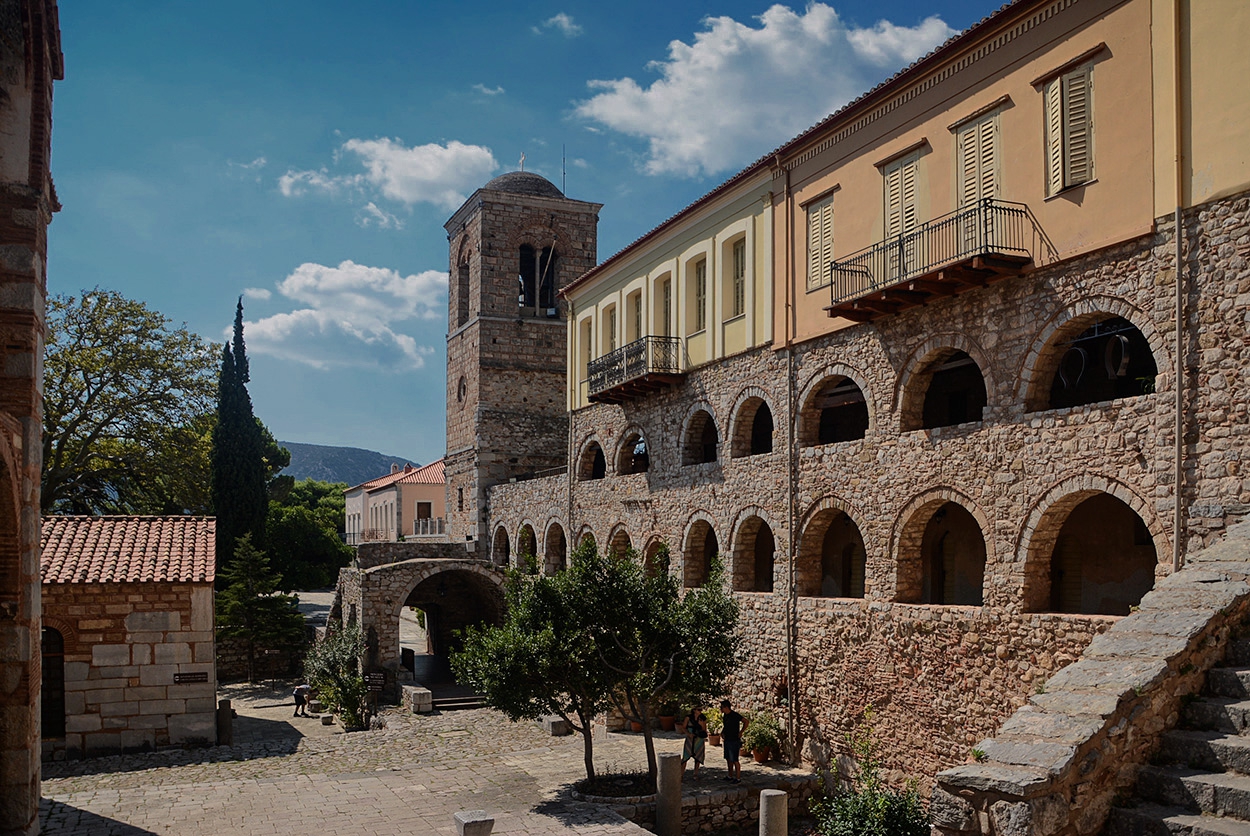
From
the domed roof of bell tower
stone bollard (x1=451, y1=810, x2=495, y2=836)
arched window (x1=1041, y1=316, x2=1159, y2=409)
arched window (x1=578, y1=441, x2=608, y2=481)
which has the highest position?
the domed roof of bell tower

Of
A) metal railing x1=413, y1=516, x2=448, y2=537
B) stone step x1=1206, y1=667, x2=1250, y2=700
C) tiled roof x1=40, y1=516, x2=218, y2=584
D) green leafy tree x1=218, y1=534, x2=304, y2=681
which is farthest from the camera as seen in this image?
metal railing x1=413, y1=516, x2=448, y2=537

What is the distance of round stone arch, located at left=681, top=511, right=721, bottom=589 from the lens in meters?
20.8

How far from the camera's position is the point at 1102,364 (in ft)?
47.6

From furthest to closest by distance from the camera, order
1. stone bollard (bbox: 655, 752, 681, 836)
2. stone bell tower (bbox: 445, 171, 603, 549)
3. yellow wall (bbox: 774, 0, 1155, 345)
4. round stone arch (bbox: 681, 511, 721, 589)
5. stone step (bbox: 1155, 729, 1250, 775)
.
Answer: stone bell tower (bbox: 445, 171, 603, 549) < round stone arch (bbox: 681, 511, 721, 589) < stone bollard (bbox: 655, 752, 681, 836) < yellow wall (bbox: 774, 0, 1155, 345) < stone step (bbox: 1155, 729, 1250, 775)

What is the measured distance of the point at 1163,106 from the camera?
11156 mm

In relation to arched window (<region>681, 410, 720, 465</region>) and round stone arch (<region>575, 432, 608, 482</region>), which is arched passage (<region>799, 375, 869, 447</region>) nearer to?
arched window (<region>681, 410, 720, 465</region>)

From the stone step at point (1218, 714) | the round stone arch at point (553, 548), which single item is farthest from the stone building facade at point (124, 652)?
the stone step at point (1218, 714)

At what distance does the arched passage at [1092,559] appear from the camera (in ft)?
41.7

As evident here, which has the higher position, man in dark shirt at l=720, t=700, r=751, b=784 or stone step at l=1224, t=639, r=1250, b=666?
stone step at l=1224, t=639, r=1250, b=666

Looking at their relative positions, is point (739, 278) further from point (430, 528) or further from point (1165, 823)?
point (430, 528)

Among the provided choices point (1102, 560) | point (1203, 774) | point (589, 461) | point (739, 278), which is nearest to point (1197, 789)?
point (1203, 774)

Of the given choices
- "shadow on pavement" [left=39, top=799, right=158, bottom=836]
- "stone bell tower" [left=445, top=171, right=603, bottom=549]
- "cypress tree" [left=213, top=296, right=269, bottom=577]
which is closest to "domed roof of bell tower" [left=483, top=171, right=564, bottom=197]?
"stone bell tower" [left=445, top=171, right=603, bottom=549]

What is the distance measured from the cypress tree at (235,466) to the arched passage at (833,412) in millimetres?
20912

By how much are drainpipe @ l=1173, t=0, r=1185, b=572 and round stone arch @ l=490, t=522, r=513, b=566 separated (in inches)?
913
